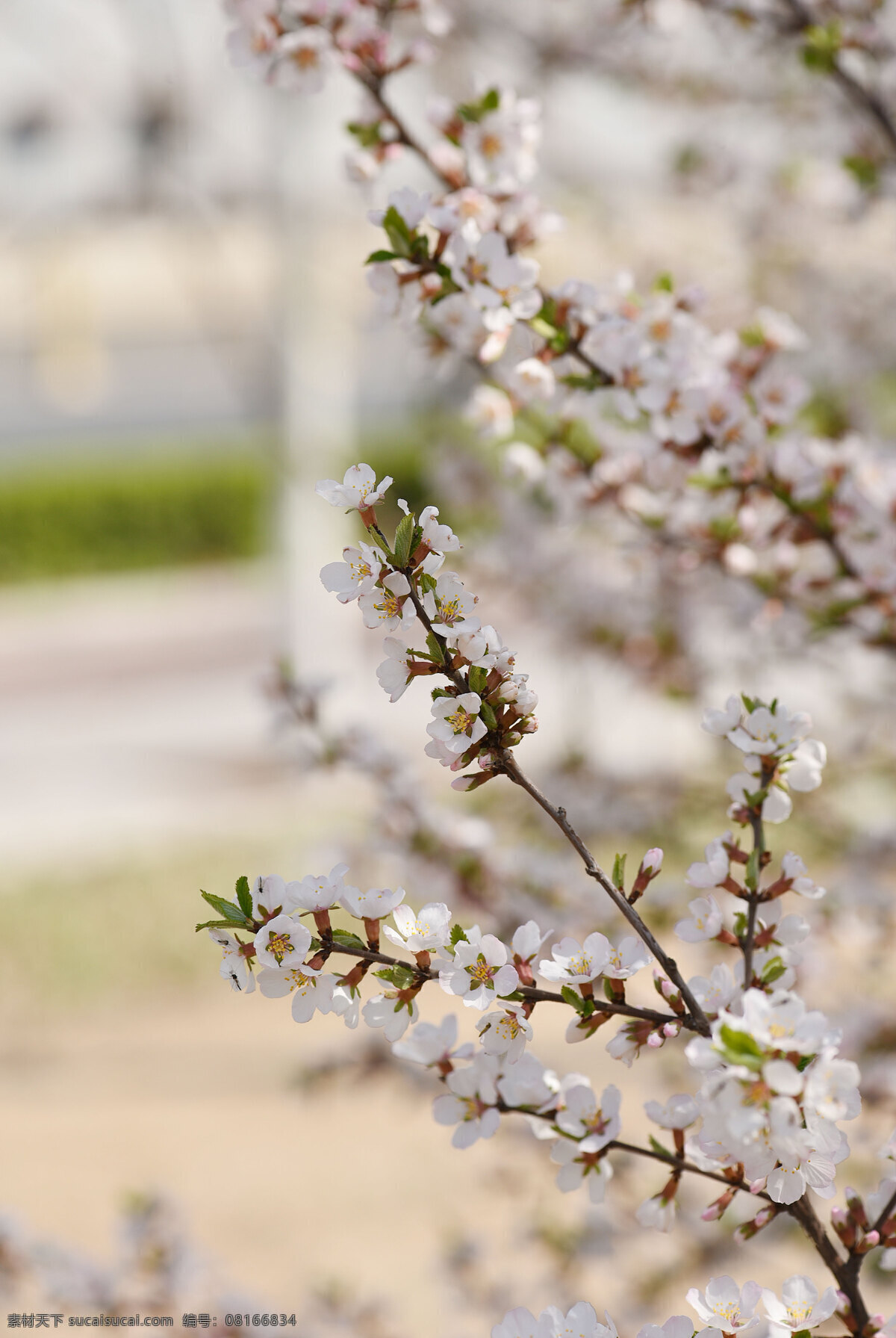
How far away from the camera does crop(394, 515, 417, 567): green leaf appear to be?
986mm

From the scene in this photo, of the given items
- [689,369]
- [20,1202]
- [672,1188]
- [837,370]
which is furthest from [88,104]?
[672,1188]

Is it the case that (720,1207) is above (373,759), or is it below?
below

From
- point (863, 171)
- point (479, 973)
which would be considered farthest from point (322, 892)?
point (863, 171)

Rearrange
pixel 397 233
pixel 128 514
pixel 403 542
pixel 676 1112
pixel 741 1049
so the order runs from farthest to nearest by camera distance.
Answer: pixel 128 514
pixel 397 233
pixel 676 1112
pixel 403 542
pixel 741 1049

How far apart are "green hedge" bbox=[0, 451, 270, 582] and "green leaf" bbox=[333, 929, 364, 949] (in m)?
15.3

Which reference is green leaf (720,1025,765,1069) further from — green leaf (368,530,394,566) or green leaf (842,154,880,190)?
green leaf (842,154,880,190)

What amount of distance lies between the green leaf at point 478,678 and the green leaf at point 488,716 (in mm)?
11

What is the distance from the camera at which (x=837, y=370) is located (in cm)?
440

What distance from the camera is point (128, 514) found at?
55.4 ft

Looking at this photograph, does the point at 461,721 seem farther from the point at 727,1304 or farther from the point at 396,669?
the point at 727,1304

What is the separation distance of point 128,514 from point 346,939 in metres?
16.6

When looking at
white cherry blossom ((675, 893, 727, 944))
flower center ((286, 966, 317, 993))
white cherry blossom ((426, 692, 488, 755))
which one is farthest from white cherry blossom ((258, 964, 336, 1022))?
white cherry blossom ((675, 893, 727, 944))

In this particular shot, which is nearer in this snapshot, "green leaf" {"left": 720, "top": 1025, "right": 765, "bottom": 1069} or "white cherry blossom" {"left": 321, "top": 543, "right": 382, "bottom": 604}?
"green leaf" {"left": 720, "top": 1025, "right": 765, "bottom": 1069}

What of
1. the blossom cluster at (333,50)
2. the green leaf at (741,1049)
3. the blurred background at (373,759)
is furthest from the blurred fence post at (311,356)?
the green leaf at (741,1049)
